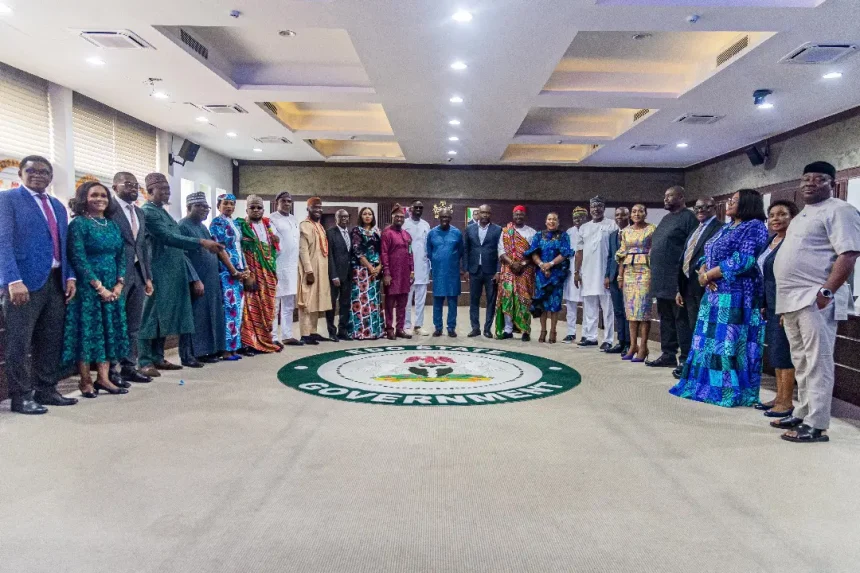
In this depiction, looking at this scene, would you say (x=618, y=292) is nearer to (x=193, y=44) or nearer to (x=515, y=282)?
(x=515, y=282)

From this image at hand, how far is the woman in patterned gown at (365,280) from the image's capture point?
644cm

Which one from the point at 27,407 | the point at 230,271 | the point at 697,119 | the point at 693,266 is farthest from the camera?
the point at 697,119

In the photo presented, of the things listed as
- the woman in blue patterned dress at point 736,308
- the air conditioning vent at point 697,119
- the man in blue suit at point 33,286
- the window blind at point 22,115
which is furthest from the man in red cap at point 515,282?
the window blind at point 22,115

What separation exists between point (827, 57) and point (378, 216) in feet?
29.5

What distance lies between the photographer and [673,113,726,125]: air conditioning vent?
26.6ft

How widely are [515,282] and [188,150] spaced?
7.15 m

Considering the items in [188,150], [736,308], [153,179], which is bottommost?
[736,308]

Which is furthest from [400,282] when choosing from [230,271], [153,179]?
[153,179]

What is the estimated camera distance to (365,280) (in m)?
6.48

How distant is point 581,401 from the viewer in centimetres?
393

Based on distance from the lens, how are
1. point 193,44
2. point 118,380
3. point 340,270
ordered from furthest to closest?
1. point 340,270
2. point 193,44
3. point 118,380

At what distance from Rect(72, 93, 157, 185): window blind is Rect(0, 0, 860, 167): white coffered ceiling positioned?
26cm

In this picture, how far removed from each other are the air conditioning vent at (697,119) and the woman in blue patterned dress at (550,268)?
312 centimetres

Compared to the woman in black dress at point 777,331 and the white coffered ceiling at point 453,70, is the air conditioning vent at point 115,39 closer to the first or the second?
the white coffered ceiling at point 453,70
